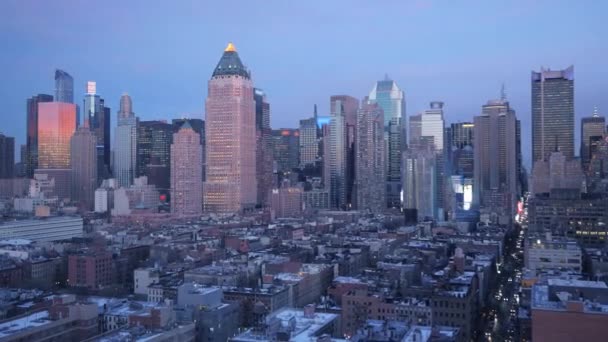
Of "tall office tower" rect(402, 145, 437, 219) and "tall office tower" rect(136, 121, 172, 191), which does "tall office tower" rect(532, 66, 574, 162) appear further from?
"tall office tower" rect(136, 121, 172, 191)

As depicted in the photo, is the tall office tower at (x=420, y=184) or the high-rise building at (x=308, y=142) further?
the high-rise building at (x=308, y=142)

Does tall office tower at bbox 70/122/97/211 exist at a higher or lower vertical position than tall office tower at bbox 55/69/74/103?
lower

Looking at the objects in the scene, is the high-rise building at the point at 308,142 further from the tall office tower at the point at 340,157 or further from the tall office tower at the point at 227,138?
the tall office tower at the point at 227,138

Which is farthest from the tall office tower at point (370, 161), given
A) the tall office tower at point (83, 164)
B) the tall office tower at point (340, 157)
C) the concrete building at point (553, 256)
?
the concrete building at point (553, 256)

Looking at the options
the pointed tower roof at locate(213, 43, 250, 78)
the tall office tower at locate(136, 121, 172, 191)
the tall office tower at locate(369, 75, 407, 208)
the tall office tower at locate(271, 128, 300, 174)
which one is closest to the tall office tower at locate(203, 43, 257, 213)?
the pointed tower roof at locate(213, 43, 250, 78)

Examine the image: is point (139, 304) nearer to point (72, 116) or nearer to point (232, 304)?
point (232, 304)

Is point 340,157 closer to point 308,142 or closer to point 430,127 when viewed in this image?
point 308,142
